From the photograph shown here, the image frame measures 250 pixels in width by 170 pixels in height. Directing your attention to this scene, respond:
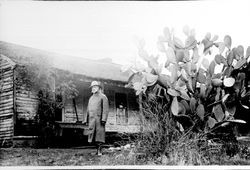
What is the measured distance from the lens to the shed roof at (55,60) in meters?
4.77

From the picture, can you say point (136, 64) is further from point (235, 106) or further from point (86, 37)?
point (235, 106)

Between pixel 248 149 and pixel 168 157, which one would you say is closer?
pixel 168 157

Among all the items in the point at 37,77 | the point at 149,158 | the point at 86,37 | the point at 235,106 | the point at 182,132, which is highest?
the point at 86,37

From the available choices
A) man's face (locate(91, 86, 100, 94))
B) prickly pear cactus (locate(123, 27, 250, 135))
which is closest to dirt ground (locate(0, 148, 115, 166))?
man's face (locate(91, 86, 100, 94))

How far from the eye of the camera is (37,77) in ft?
16.0

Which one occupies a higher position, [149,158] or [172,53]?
[172,53]

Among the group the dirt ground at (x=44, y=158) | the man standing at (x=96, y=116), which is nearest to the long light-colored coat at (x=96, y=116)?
the man standing at (x=96, y=116)

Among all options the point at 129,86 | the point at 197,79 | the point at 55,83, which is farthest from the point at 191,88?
the point at 55,83

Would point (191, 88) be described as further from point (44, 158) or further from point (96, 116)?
point (44, 158)

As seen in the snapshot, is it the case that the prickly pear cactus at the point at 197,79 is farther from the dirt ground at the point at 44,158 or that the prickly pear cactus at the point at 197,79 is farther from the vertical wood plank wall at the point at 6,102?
the vertical wood plank wall at the point at 6,102

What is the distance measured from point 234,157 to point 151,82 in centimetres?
147

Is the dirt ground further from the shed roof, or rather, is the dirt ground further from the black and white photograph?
the shed roof

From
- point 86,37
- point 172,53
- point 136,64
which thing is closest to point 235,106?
point 172,53

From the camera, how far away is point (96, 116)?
5.04 metres
